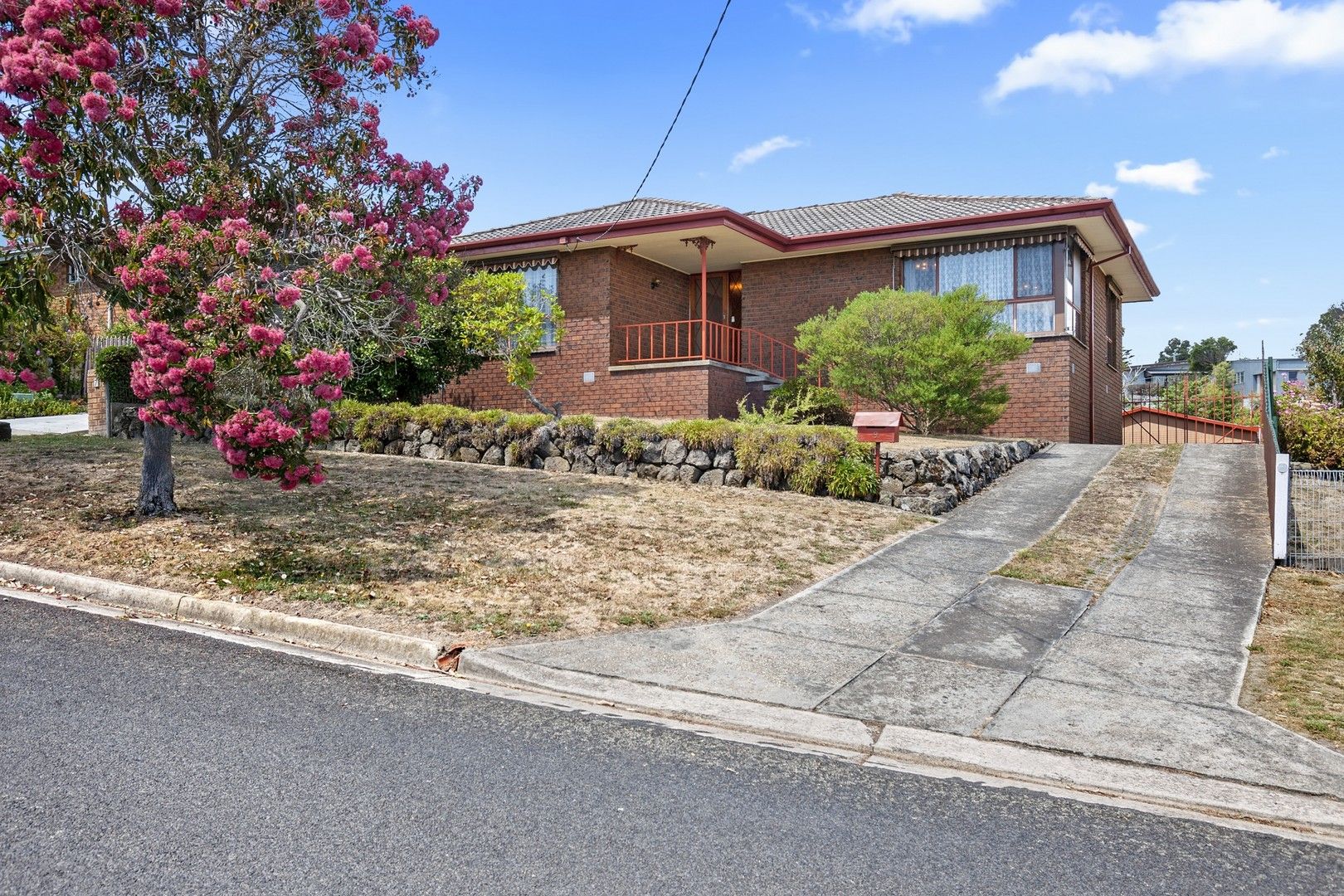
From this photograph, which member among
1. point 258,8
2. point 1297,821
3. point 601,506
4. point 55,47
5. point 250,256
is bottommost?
point 1297,821

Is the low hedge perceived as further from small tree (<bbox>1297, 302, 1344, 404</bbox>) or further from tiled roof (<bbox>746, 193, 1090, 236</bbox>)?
small tree (<bbox>1297, 302, 1344, 404</bbox>)

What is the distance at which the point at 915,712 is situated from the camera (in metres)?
4.89

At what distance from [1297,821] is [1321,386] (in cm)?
1772

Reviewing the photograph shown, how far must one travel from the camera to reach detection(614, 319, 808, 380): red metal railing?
18.9m

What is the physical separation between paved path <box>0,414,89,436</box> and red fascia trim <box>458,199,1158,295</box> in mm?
8708

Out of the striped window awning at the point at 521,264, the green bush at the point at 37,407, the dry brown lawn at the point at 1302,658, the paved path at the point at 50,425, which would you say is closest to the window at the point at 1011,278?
the striped window awning at the point at 521,264

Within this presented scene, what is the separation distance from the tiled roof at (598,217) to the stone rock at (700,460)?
21.8 ft

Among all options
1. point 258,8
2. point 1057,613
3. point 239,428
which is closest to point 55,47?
point 258,8

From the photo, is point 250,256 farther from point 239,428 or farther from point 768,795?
point 768,795

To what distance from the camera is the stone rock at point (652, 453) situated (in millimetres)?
12391

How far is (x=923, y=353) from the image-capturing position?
1438 cm

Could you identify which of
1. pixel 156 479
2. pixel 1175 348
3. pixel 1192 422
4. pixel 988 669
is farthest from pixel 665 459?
pixel 1175 348

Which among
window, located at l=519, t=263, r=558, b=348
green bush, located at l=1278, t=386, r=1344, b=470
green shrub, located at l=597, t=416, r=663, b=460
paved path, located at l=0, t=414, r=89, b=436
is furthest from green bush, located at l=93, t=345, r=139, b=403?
green bush, located at l=1278, t=386, r=1344, b=470

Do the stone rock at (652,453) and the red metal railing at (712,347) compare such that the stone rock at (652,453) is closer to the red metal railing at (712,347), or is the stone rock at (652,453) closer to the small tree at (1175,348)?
the red metal railing at (712,347)
